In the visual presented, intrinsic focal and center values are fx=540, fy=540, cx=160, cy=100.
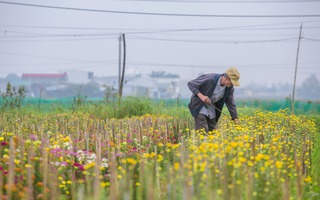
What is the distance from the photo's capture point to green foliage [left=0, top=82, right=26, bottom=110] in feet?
60.3

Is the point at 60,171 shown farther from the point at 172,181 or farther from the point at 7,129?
the point at 7,129

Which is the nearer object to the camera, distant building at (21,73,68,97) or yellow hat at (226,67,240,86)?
yellow hat at (226,67,240,86)

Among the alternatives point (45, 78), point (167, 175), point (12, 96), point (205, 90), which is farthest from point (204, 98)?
point (45, 78)

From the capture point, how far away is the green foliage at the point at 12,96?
60.3ft

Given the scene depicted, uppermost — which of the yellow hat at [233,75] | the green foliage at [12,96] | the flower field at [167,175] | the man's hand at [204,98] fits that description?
the yellow hat at [233,75]

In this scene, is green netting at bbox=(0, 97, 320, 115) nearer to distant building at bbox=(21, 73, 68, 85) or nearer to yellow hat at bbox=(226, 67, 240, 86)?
yellow hat at bbox=(226, 67, 240, 86)

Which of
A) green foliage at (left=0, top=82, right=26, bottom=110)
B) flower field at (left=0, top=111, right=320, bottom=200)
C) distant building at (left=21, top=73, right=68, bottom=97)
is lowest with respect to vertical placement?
flower field at (left=0, top=111, right=320, bottom=200)

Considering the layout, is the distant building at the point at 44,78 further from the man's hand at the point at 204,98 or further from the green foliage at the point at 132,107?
the man's hand at the point at 204,98

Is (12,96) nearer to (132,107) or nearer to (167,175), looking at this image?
(132,107)

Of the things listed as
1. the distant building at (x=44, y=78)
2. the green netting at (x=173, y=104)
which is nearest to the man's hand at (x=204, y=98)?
the green netting at (x=173, y=104)

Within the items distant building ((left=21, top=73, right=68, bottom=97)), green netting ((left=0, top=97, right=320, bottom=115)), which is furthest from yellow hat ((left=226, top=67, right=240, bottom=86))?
distant building ((left=21, top=73, right=68, bottom=97))

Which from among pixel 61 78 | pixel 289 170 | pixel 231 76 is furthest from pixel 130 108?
pixel 61 78

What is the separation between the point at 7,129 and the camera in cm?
1086

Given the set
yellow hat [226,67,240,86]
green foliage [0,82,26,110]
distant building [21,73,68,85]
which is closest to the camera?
yellow hat [226,67,240,86]
